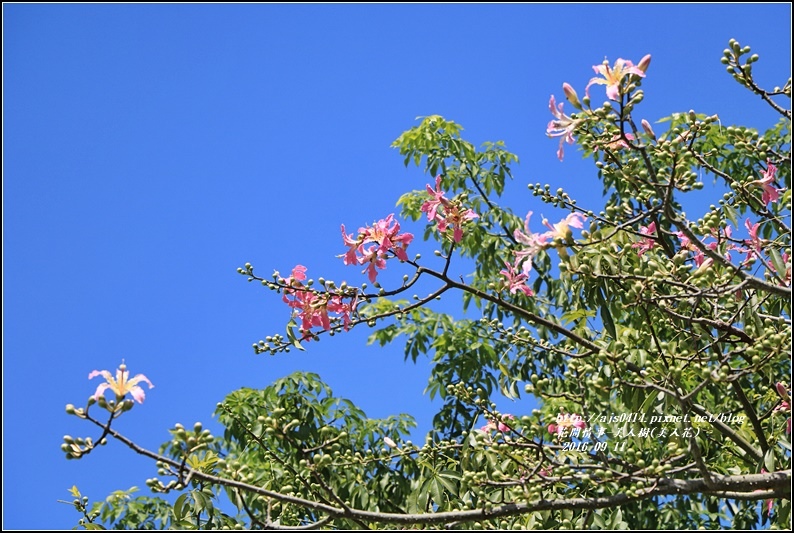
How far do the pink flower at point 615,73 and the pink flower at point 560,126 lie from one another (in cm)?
20

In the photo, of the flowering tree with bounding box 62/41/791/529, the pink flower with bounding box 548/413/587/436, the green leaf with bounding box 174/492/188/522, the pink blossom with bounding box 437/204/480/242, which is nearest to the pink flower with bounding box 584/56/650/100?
the flowering tree with bounding box 62/41/791/529

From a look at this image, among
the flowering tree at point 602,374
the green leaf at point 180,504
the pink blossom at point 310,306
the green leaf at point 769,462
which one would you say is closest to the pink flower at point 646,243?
the flowering tree at point 602,374

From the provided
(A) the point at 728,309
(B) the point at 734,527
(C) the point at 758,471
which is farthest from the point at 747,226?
(B) the point at 734,527

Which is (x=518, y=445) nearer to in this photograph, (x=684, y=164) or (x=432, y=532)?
(x=432, y=532)

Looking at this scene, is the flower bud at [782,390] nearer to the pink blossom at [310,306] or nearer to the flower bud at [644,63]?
the flower bud at [644,63]

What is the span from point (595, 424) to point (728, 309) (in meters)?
0.57

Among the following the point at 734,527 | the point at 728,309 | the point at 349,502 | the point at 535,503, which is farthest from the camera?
the point at 734,527

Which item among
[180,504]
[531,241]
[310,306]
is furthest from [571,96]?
[180,504]

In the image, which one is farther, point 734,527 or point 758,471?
point 734,527

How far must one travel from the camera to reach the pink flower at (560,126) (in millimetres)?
2164

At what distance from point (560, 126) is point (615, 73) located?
0.28 metres

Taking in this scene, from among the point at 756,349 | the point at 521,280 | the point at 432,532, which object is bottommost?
the point at 432,532

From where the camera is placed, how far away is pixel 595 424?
2715 millimetres

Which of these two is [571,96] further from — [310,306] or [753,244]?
[310,306]
